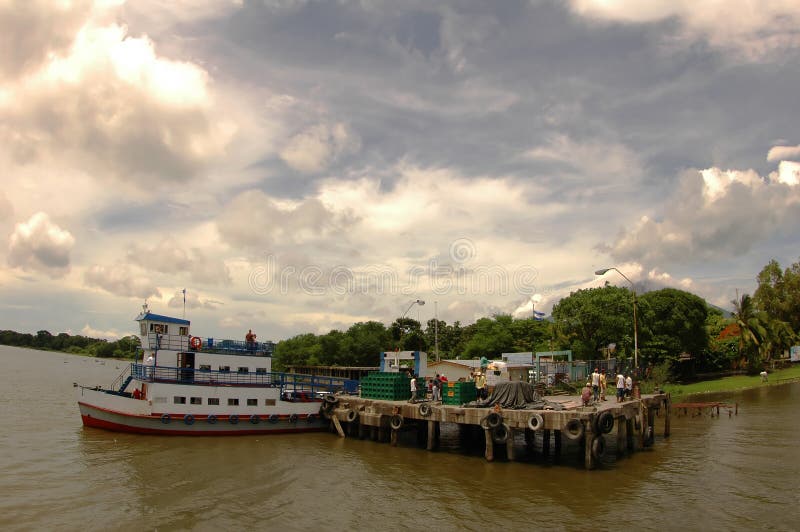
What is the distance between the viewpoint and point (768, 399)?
168ft

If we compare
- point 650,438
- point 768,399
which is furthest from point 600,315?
point 650,438

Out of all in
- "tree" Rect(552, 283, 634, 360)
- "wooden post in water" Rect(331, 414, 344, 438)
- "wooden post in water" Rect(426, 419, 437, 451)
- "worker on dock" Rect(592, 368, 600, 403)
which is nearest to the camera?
"wooden post in water" Rect(426, 419, 437, 451)

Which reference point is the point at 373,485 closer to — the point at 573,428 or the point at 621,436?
the point at 573,428

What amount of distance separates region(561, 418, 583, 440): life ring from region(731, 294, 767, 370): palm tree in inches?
2428

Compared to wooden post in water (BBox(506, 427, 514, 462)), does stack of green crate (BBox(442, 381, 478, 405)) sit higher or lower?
higher

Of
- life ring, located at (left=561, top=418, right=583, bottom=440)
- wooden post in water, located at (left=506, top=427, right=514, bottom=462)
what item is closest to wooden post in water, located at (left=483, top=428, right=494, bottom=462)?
wooden post in water, located at (left=506, top=427, right=514, bottom=462)

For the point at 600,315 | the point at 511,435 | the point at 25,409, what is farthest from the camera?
the point at 600,315

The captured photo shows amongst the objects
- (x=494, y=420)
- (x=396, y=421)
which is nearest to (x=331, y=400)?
(x=396, y=421)

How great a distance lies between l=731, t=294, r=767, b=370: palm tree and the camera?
2864 inches

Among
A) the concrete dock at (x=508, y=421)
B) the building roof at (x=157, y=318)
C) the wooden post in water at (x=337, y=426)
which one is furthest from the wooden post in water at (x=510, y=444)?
the building roof at (x=157, y=318)

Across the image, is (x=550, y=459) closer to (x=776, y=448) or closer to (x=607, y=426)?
(x=607, y=426)

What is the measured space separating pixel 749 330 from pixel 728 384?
12.8 metres

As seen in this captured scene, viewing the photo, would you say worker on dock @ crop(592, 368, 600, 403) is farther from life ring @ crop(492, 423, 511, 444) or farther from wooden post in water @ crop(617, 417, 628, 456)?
life ring @ crop(492, 423, 511, 444)

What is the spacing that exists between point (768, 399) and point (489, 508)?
45223mm
